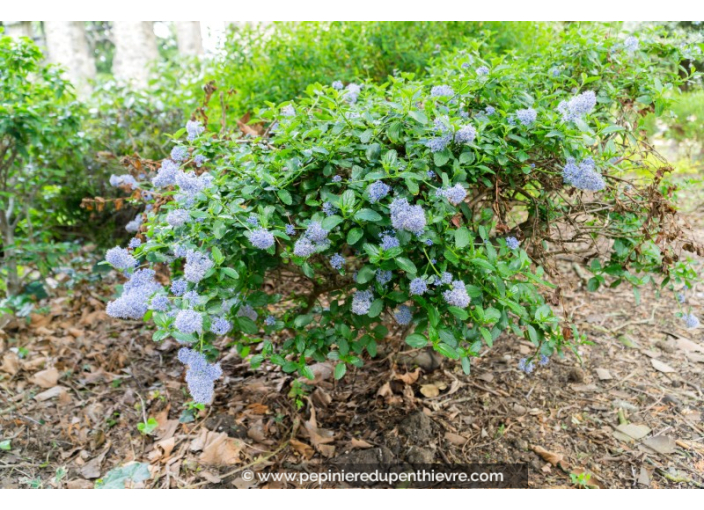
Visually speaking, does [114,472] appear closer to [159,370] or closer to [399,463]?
[159,370]

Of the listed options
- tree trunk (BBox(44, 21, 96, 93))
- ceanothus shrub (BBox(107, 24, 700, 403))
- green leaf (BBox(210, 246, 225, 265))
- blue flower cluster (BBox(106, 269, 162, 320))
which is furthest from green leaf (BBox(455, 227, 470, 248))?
tree trunk (BBox(44, 21, 96, 93))

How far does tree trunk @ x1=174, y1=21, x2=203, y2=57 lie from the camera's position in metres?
9.67

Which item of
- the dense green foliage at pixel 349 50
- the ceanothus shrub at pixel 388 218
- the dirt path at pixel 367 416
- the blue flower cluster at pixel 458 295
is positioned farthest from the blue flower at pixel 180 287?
the dense green foliage at pixel 349 50

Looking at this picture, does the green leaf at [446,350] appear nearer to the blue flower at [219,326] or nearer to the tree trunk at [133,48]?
the blue flower at [219,326]

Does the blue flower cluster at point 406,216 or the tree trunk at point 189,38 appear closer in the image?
the blue flower cluster at point 406,216

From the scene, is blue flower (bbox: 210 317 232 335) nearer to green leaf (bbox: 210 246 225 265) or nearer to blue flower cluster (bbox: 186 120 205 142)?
green leaf (bbox: 210 246 225 265)

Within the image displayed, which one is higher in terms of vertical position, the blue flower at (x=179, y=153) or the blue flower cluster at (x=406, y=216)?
the blue flower at (x=179, y=153)

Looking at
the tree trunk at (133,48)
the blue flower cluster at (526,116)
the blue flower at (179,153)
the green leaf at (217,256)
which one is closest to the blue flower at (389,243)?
the green leaf at (217,256)

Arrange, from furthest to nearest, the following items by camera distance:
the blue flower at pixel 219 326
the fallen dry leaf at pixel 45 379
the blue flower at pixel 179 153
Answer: the fallen dry leaf at pixel 45 379
the blue flower at pixel 179 153
the blue flower at pixel 219 326

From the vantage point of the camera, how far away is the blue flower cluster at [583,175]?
1773 millimetres

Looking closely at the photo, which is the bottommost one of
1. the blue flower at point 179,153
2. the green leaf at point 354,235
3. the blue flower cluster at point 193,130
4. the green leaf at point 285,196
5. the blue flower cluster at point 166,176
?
the green leaf at point 354,235

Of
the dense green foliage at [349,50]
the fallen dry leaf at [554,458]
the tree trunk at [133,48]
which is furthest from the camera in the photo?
the tree trunk at [133,48]

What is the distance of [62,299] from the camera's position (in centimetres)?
392

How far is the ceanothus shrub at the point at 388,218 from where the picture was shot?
1689 mm
